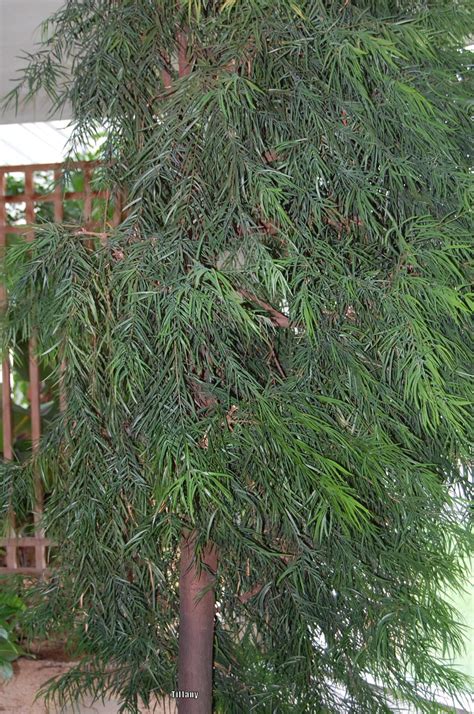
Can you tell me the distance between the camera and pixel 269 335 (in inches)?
63.2

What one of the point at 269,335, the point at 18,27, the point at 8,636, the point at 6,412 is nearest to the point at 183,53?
the point at 269,335

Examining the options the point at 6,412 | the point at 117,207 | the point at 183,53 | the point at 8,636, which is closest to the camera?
the point at 183,53

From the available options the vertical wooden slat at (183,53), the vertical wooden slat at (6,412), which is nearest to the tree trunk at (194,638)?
the vertical wooden slat at (183,53)

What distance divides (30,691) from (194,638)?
5.59ft

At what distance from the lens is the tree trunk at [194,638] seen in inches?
62.4

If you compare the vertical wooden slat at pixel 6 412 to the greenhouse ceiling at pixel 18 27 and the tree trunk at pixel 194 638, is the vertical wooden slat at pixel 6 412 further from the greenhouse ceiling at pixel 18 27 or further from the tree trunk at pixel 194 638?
the tree trunk at pixel 194 638

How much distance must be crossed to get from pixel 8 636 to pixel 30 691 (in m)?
0.22

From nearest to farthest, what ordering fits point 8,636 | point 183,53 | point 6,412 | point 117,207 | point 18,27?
point 183,53, point 117,207, point 18,27, point 8,636, point 6,412

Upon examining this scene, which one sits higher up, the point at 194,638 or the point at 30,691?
the point at 194,638

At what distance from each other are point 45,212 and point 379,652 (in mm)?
2880

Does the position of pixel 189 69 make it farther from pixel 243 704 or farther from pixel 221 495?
pixel 243 704

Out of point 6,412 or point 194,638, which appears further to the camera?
point 6,412

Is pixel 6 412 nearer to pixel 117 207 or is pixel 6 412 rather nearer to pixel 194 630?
pixel 117 207

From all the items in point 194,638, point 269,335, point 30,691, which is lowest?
point 30,691
